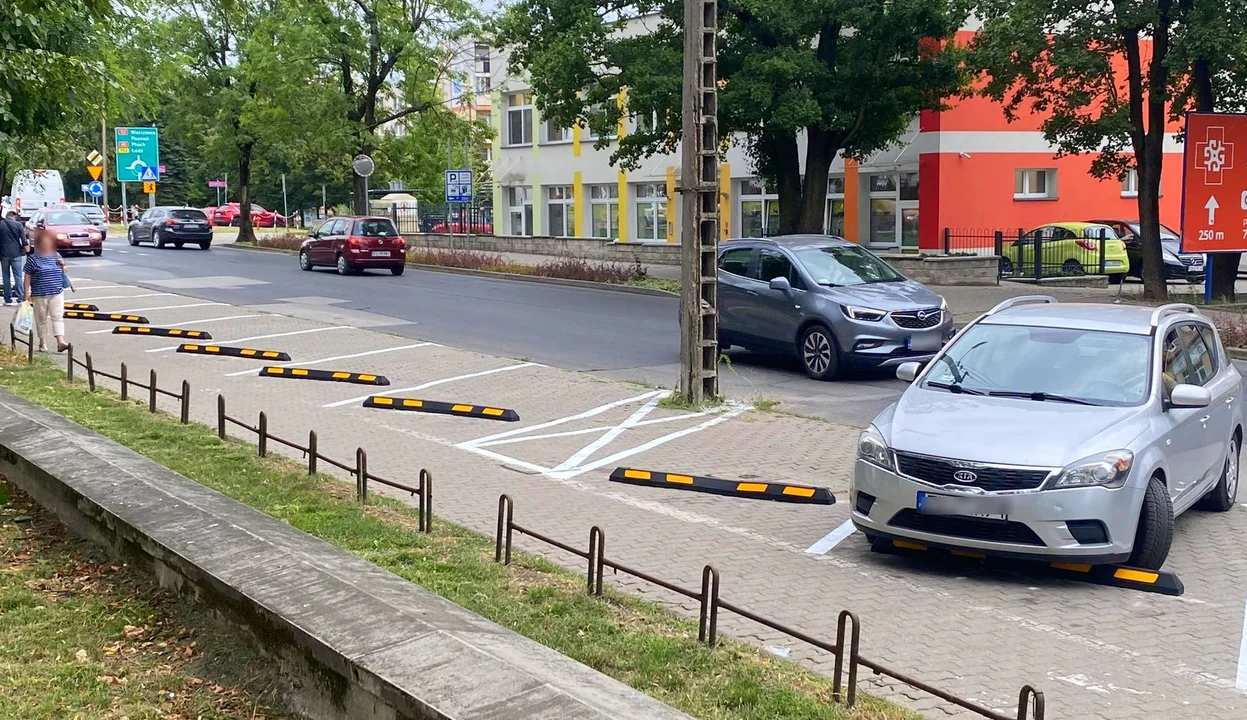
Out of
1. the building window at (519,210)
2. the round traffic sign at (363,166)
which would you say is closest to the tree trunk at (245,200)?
the building window at (519,210)

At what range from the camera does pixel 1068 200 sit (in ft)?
128

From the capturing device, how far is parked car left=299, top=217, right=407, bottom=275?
34438 millimetres

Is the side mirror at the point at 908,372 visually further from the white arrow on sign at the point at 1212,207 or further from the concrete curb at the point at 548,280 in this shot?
the concrete curb at the point at 548,280

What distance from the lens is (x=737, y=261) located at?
17.4m

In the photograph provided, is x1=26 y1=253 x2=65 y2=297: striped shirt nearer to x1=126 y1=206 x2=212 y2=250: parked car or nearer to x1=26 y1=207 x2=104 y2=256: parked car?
x1=26 y1=207 x2=104 y2=256: parked car

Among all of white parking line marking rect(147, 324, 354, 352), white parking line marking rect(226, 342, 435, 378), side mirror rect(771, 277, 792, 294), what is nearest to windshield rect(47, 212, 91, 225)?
white parking line marking rect(147, 324, 354, 352)

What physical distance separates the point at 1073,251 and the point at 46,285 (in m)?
23.3

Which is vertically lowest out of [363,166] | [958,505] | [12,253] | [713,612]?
[713,612]

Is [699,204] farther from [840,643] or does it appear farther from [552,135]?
[552,135]

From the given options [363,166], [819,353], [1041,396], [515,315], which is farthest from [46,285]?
[363,166]

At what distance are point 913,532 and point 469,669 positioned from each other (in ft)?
12.3

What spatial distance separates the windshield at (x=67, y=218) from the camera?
42.7 m

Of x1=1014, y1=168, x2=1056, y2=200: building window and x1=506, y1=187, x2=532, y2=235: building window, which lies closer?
x1=1014, y1=168, x2=1056, y2=200: building window

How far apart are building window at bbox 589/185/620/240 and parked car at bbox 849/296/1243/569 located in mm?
41793
